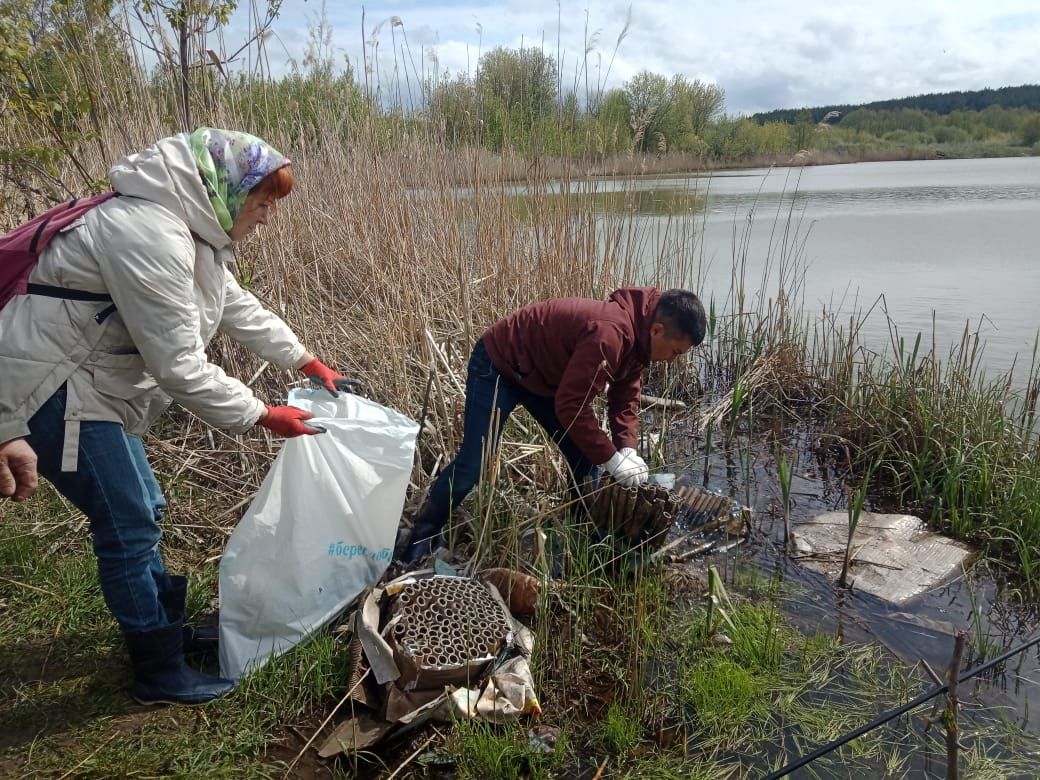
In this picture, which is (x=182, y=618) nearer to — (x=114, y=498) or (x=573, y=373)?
(x=114, y=498)

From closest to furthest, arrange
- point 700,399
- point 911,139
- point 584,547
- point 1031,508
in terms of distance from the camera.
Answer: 1. point 584,547
2. point 1031,508
3. point 700,399
4. point 911,139

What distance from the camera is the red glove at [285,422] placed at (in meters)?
1.90

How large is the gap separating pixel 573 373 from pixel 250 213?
43.4 inches

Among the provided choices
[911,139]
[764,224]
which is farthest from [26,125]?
[911,139]

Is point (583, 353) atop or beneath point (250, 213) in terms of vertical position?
beneath

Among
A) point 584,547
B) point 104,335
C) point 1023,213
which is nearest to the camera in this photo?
point 104,335

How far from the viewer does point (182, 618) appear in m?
A: 2.08

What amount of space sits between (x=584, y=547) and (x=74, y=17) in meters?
3.09

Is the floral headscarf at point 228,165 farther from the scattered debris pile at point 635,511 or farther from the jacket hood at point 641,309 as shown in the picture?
the scattered debris pile at point 635,511

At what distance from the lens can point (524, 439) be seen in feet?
11.6

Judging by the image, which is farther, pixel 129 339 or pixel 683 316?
pixel 683 316

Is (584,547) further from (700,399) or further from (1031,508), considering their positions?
(700,399)

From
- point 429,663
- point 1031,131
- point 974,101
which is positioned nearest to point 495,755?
point 429,663

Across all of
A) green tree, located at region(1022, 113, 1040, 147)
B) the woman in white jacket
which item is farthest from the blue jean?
green tree, located at region(1022, 113, 1040, 147)
